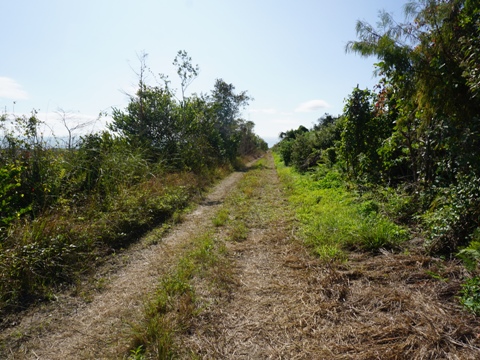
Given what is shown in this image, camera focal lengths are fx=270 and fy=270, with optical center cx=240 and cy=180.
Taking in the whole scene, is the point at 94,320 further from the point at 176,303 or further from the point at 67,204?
the point at 67,204

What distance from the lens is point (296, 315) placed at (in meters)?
Result: 2.91

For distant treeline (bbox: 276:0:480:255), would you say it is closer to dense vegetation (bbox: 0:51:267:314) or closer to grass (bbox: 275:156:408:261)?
grass (bbox: 275:156:408:261)

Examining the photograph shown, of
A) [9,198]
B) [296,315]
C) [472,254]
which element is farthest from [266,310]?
[9,198]

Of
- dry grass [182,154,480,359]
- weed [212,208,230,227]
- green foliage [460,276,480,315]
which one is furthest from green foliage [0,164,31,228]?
green foliage [460,276,480,315]

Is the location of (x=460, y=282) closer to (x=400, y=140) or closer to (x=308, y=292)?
(x=308, y=292)

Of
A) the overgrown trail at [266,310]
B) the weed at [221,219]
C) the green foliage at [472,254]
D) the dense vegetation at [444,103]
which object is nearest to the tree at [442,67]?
the dense vegetation at [444,103]

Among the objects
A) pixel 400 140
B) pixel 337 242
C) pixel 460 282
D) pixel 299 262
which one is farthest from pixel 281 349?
pixel 400 140

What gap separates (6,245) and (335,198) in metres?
6.94

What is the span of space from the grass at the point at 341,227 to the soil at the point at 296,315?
10.2 inches

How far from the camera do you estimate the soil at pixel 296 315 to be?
237cm

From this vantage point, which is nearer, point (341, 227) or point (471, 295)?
point (471, 295)

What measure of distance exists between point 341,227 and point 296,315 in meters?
2.41

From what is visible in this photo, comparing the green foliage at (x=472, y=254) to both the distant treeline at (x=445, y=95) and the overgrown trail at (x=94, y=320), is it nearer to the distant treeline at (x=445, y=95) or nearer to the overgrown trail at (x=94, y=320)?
the distant treeline at (x=445, y=95)

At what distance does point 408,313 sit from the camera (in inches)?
104
